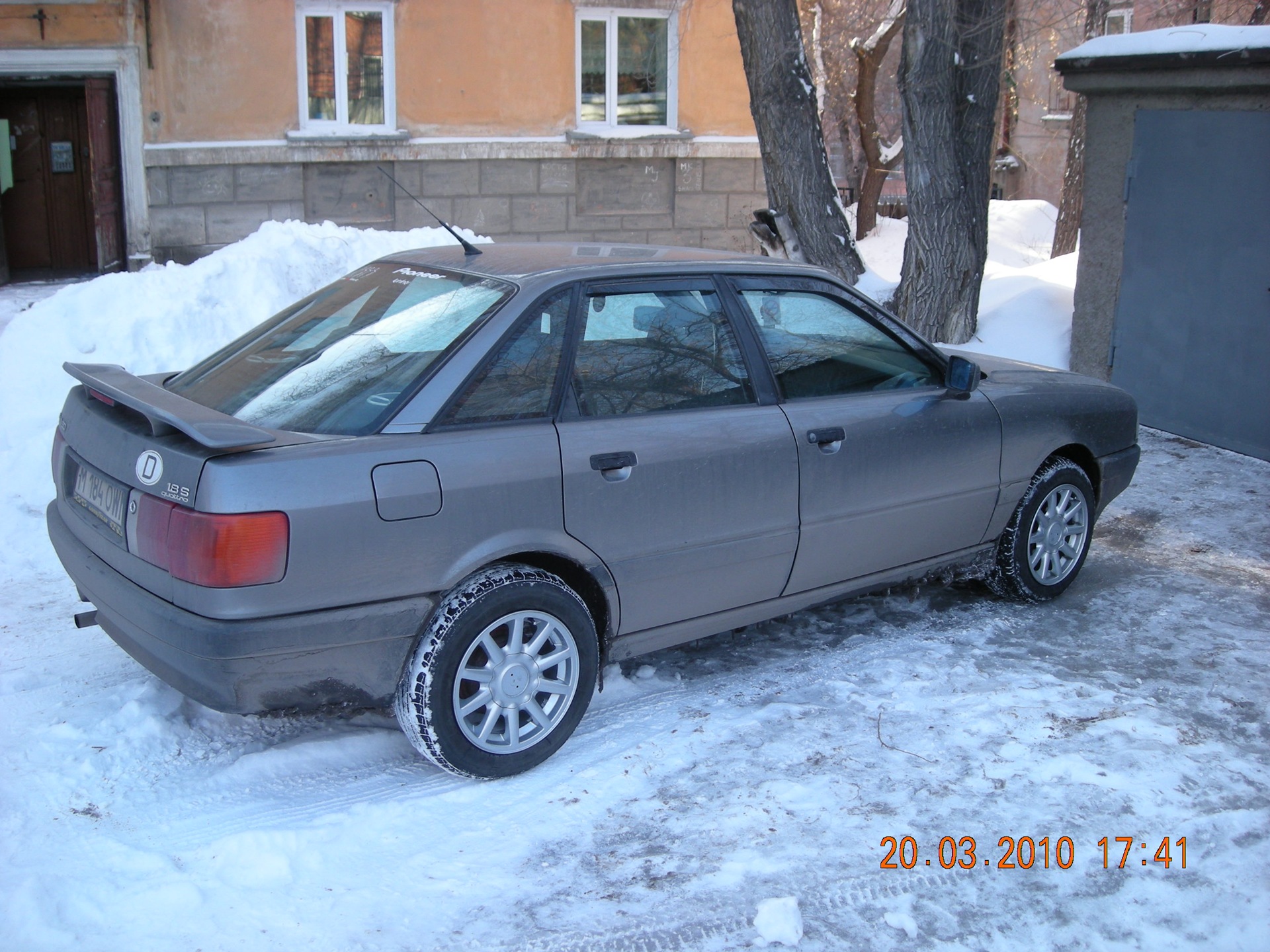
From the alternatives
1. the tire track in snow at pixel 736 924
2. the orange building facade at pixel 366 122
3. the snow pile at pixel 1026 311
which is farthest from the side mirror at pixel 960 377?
the orange building facade at pixel 366 122

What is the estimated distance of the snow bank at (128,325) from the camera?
6055 millimetres

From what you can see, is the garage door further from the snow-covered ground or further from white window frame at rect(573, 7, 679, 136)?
white window frame at rect(573, 7, 679, 136)

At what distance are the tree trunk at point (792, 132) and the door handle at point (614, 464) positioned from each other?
6402mm

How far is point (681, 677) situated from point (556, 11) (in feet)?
43.5

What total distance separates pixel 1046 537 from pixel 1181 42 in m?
4.27

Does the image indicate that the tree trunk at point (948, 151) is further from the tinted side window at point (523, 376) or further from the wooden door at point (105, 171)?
the wooden door at point (105, 171)

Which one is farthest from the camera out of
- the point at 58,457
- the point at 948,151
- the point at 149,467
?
the point at 948,151

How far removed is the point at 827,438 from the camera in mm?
4387

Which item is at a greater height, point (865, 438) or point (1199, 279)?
point (1199, 279)

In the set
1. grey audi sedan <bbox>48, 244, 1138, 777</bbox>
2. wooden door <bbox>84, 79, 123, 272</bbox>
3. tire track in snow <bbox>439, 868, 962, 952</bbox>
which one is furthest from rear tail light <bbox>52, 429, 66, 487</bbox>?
wooden door <bbox>84, 79, 123, 272</bbox>

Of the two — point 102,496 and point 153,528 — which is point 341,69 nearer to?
point 102,496

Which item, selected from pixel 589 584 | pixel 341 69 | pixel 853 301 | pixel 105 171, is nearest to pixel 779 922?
pixel 589 584

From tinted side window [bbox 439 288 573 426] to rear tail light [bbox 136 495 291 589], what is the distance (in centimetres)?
63

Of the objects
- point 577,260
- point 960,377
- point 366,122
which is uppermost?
point 366,122
